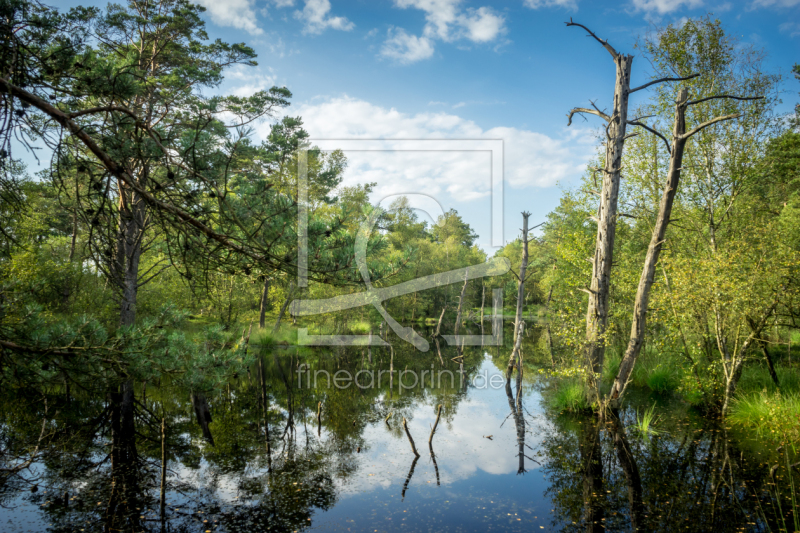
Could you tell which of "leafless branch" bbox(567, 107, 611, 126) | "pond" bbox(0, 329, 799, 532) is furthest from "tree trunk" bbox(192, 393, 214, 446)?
"leafless branch" bbox(567, 107, 611, 126)

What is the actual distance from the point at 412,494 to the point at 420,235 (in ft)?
137

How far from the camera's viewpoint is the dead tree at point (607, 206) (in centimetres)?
969

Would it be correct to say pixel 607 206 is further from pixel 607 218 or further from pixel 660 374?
pixel 660 374

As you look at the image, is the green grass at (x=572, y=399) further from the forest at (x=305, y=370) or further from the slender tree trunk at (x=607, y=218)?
the slender tree trunk at (x=607, y=218)

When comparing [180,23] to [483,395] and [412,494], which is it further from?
[483,395]

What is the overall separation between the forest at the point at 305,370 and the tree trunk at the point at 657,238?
0.06 meters

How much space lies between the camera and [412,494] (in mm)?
7258

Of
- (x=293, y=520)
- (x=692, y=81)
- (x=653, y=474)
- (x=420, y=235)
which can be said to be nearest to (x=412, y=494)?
(x=293, y=520)

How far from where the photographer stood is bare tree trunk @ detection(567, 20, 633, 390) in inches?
381

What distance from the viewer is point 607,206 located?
33.1 ft

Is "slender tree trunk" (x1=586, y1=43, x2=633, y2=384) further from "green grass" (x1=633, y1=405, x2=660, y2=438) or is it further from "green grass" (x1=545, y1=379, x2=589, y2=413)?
"green grass" (x1=633, y1=405, x2=660, y2=438)

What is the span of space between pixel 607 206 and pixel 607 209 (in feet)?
0.23

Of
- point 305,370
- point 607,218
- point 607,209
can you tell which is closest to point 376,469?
point 607,218

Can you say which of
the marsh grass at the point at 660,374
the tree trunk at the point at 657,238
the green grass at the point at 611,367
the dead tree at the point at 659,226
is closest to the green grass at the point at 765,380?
the marsh grass at the point at 660,374
